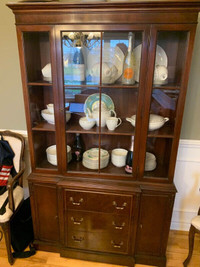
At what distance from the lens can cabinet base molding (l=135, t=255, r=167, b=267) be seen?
1.77 meters

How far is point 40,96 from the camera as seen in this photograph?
1.63 m

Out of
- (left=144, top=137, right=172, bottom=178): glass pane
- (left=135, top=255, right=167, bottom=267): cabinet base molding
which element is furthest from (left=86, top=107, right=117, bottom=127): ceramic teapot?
(left=135, top=255, right=167, bottom=267): cabinet base molding

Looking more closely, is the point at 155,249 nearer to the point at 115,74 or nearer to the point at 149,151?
the point at 149,151

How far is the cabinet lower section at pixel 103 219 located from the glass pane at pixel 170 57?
799 millimetres

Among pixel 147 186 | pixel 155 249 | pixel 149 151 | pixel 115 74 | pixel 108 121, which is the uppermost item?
pixel 115 74

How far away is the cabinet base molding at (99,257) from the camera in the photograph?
70.0 inches

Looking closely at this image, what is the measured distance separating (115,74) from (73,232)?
4.46 ft

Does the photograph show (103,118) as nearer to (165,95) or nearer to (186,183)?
(165,95)

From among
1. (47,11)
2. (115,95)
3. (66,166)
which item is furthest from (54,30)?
(66,166)

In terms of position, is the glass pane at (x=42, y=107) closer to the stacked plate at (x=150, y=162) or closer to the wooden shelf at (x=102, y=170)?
the wooden shelf at (x=102, y=170)

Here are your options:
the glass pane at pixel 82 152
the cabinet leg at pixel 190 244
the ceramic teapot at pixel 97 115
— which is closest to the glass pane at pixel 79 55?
the ceramic teapot at pixel 97 115

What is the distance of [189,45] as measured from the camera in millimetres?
1274

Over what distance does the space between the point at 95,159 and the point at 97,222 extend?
527 millimetres

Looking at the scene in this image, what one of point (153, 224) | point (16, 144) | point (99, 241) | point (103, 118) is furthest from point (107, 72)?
→ point (99, 241)
